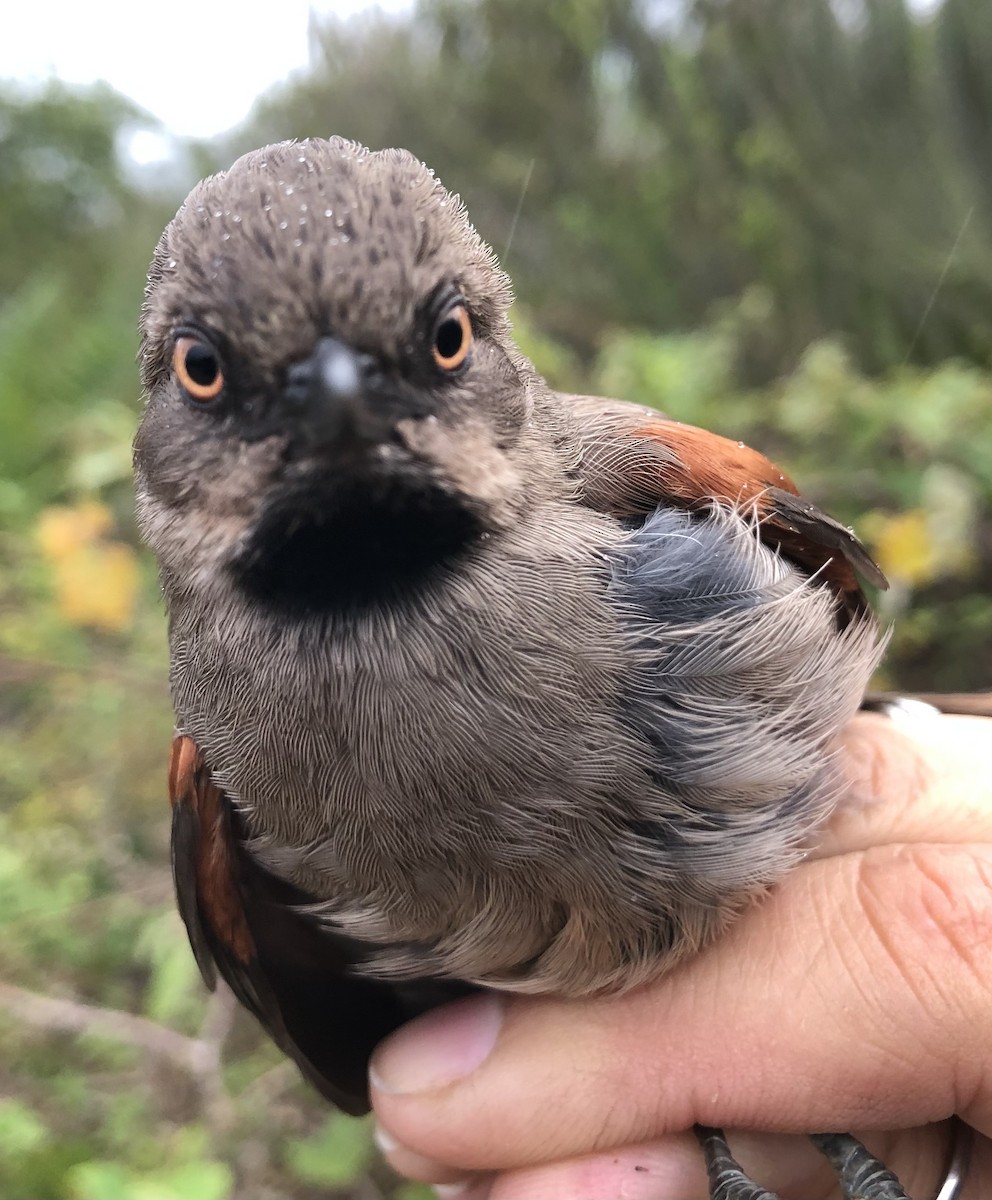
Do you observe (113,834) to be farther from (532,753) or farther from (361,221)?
(361,221)

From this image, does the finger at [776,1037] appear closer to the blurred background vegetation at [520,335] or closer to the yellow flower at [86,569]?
the blurred background vegetation at [520,335]

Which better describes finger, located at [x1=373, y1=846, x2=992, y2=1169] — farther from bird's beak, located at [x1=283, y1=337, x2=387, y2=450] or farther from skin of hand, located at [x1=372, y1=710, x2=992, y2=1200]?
bird's beak, located at [x1=283, y1=337, x2=387, y2=450]

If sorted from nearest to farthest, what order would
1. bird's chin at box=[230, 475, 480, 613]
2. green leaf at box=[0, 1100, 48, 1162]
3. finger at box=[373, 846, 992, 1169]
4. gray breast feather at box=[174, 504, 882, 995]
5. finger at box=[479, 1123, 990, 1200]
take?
bird's chin at box=[230, 475, 480, 613]
gray breast feather at box=[174, 504, 882, 995]
finger at box=[373, 846, 992, 1169]
finger at box=[479, 1123, 990, 1200]
green leaf at box=[0, 1100, 48, 1162]

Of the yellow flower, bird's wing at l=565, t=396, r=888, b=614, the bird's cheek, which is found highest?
bird's wing at l=565, t=396, r=888, b=614

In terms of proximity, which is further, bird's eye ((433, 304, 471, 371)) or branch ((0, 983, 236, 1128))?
branch ((0, 983, 236, 1128))

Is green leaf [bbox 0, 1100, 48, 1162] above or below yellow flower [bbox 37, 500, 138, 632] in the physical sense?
below

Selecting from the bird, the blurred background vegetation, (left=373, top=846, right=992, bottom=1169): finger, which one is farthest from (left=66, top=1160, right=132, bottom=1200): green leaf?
the bird

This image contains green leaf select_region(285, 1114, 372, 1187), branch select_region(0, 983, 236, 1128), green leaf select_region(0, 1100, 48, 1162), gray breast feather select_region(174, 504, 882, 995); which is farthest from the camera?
branch select_region(0, 983, 236, 1128)
